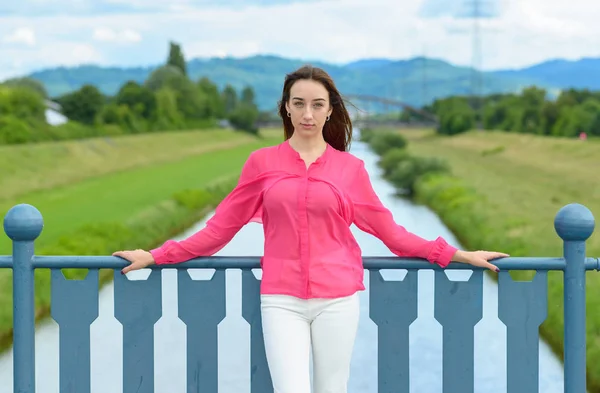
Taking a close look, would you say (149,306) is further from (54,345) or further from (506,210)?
(506,210)

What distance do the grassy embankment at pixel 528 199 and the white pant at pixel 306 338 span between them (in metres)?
9.49

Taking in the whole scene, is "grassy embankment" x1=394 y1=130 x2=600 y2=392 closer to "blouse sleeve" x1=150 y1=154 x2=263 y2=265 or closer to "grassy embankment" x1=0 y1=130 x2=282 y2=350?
"grassy embankment" x1=0 y1=130 x2=282 y2=350

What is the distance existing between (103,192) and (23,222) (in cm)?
3574

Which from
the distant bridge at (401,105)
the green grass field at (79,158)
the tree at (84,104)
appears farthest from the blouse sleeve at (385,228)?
the distant bridge at (401,105)

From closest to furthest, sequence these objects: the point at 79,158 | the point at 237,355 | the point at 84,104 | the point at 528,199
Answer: the point at 237,355, the point at 528,199, the point at 79,158, the point at 84,104

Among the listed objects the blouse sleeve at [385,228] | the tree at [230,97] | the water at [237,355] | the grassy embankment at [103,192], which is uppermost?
the tree at [230,97]

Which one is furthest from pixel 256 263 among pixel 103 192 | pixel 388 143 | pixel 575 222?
pixel 388 143

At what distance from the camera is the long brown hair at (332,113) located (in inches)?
151

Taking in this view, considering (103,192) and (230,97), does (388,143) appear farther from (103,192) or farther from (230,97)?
(230,97)

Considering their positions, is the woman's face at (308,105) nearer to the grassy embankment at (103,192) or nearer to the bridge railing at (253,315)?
the bridge railing at (253,315)

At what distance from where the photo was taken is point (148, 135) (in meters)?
69.2

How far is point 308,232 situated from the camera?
3.75 meters

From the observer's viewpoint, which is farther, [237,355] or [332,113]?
[237,355]

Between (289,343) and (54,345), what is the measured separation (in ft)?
37.6
